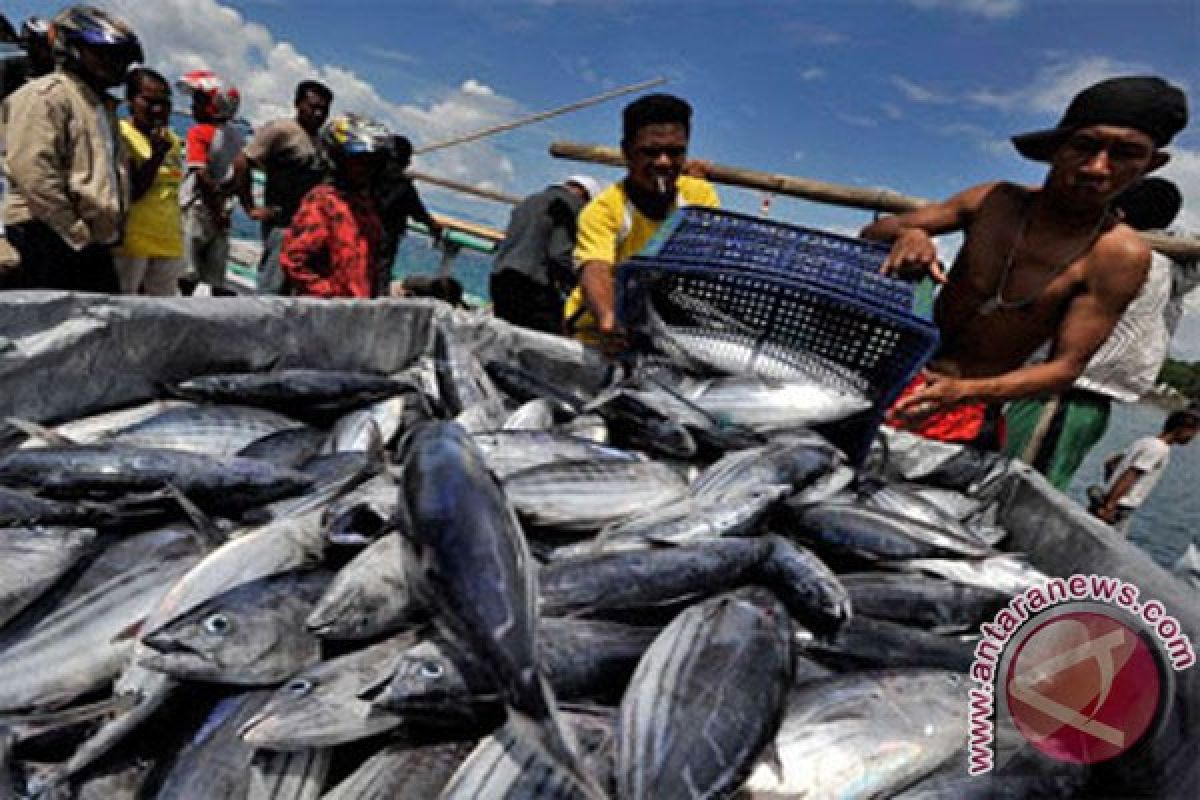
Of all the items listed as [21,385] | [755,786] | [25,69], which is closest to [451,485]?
[755,786]

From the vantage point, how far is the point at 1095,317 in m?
2.36

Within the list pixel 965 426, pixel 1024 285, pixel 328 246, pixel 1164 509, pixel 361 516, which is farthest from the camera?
pixel 1164 509

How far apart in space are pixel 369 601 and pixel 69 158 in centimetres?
300

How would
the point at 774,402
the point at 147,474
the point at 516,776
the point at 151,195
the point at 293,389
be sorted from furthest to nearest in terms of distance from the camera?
1. the point at 151,195
2. the point at 293,389
3. the point at 774,402
4. the point at 147,474
5. the point at 516,776

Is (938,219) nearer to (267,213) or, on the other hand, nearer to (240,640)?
(240,640)

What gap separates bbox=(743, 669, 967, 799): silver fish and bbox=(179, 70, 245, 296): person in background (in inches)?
245

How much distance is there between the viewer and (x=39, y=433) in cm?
176

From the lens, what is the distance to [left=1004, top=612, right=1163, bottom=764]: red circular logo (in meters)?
1.26

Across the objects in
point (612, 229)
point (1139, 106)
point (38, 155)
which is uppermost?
point (1139, 106)

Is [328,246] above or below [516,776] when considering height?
above

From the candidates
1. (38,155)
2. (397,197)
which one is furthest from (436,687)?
(397,197)

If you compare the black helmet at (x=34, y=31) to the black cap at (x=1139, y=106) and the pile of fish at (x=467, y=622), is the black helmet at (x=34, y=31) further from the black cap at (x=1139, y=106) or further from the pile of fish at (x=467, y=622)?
the black cap at (x=1139, y=106)

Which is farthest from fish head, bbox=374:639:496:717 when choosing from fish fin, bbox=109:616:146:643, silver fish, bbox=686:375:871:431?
silver fish, bbox=686:375:871:431

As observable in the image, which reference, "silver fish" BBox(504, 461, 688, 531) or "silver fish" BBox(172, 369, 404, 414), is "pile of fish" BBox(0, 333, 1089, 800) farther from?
"silver fish" BBox(172, 369, 404, 414)
